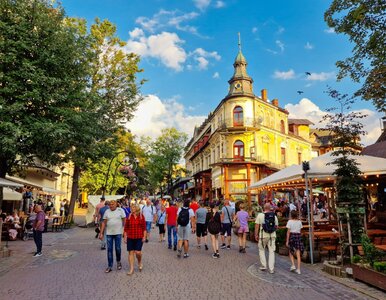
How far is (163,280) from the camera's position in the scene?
714 centimetres

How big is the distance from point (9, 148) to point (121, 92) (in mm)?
14382

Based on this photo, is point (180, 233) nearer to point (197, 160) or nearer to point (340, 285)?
point (340, 285)

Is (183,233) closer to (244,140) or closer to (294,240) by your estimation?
(294,240)

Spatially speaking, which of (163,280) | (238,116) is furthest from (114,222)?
(238,116)

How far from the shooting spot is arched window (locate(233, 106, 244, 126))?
126ft

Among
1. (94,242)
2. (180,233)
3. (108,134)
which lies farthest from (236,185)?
(180,233)

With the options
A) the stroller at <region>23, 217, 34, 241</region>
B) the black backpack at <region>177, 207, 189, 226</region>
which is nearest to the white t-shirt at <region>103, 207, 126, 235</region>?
the black backpack at <region>177, 207, 189, 226</region>

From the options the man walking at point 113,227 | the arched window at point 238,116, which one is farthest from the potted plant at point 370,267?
the arched window at point 238,116

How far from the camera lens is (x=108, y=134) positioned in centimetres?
2062

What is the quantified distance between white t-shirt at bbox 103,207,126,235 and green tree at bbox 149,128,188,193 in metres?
47.1

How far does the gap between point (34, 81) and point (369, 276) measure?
35.4 feet

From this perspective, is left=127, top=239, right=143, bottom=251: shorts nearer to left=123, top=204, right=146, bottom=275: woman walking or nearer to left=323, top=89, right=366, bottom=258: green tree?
left=123, top=204, right=146, bottom=275: woman walking

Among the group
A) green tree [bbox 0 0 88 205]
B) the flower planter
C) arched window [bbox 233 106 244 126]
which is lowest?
the flower planter

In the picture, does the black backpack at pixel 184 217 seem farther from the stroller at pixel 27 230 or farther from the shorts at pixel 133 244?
the stroller at pixel 27 230
